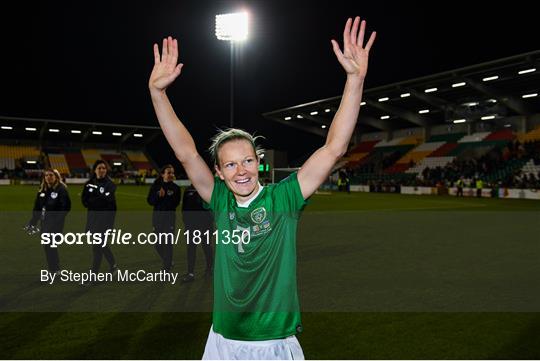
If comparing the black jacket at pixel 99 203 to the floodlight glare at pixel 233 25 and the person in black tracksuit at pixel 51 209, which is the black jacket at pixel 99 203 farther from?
the floodlight glare at pixel 233 25

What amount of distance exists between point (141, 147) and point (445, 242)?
2398 inches

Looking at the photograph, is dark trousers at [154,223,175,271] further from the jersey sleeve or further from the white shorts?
the white shorts

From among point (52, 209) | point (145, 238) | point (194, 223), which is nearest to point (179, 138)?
point (194, 223)

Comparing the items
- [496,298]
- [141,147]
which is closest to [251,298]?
[496,298]

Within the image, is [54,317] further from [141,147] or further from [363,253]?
[141,147]

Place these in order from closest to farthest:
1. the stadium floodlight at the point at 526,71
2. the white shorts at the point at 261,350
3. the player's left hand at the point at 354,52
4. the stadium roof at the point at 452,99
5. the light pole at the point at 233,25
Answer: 1. the white shorts at the point at 261,350
2. the player's left hand at the point at 354,52
3. the light pole at the point at 233,25
4. the stadium floodlight at the point at 526,71
5. the stadium roof at the point at 452,99

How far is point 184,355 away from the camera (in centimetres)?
439

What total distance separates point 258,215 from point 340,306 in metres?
4.10

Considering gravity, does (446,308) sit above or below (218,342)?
below

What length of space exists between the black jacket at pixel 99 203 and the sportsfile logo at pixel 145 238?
0.14 m

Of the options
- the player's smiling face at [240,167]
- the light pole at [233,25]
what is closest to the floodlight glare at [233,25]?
the light pole at [233,25]

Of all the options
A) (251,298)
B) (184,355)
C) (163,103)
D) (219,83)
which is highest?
(219,83)

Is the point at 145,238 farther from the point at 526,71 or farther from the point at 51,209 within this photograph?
the point at 526,71

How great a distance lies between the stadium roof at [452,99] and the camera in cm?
3275
